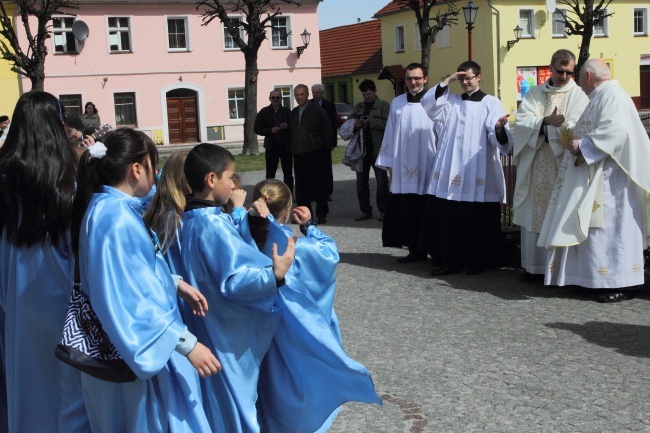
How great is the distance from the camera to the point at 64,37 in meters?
39.5

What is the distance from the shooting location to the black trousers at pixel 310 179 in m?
12.7

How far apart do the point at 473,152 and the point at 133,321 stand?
19.4ft

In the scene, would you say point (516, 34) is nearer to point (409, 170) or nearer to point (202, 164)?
point (409, 170)

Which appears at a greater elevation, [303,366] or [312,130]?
[312,130]

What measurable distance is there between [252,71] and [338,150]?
4.04 meters

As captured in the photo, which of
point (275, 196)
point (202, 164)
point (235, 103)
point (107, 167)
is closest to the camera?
point (107, 167)

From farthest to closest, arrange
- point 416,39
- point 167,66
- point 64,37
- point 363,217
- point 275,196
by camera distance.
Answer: point 416,39 → point 167,66 → point 64,37 → point 363,217 → point 275,196

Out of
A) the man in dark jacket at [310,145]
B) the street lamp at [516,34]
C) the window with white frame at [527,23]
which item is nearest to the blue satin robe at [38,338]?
the man in dark jacket at [310,145]

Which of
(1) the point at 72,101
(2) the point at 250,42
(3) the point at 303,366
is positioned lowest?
(3) the point at 303,366

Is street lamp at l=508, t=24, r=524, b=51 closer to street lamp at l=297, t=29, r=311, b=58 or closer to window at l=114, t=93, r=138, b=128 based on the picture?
street lamp at l=297, t=29, r=311, b=58

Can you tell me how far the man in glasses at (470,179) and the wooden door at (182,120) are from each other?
33.6 m

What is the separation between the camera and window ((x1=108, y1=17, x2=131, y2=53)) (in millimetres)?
39781

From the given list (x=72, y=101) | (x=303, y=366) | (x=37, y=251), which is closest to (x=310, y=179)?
(x=303, y=366)

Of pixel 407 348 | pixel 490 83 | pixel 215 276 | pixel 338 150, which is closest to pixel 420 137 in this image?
pixel 407 348
